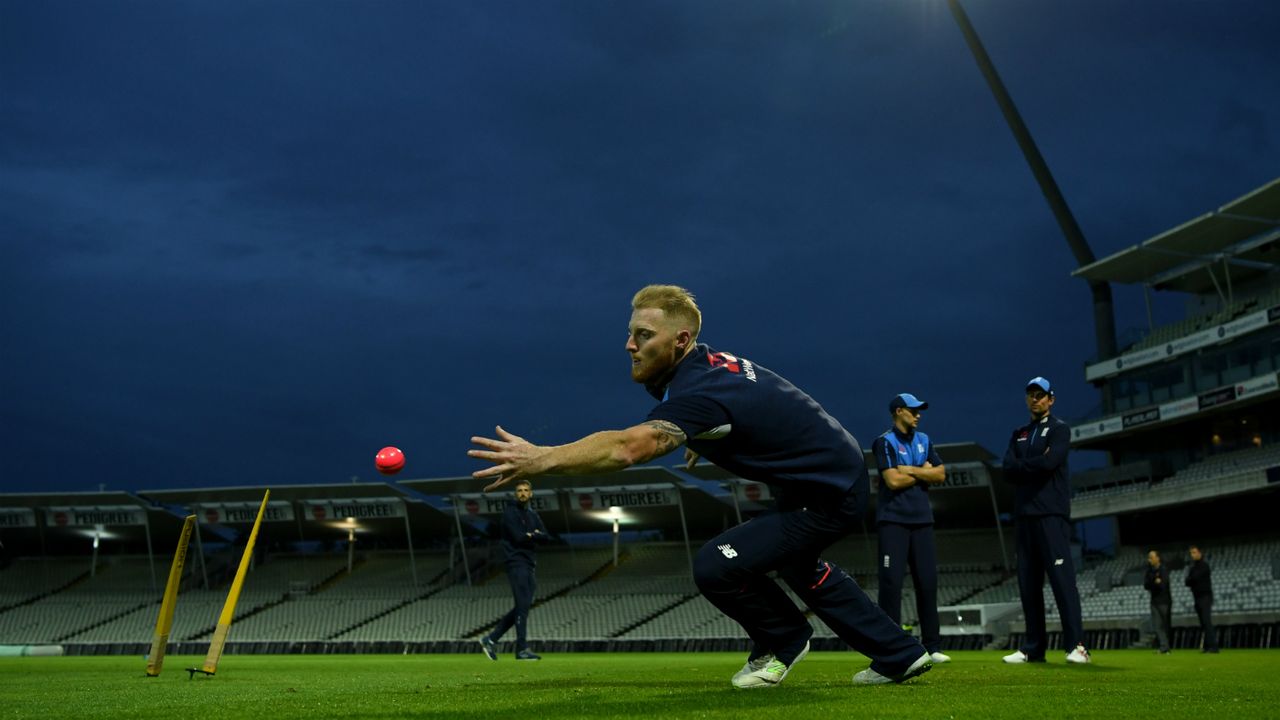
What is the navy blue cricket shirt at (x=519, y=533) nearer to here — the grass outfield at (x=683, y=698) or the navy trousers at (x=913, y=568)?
the navy trousers at (x=913, y=568)

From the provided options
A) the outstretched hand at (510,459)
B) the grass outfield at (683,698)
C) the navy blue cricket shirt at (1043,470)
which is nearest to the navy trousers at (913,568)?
the navy blue cricket shirt at (1043,470)

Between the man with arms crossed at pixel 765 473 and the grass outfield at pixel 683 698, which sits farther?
the man with arms crossed at pixel 765 473

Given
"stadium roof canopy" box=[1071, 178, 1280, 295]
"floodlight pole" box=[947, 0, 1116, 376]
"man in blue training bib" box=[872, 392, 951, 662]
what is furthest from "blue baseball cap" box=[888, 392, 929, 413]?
"floodlight pole" box=[947, 0, 1116, 376]

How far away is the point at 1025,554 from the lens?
8.63m

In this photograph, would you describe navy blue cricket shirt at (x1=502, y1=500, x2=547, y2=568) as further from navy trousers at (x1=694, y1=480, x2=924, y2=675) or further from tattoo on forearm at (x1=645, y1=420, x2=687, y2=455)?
tattoo on forearm at (x1=645, y1=420, x2=687, y2=455)

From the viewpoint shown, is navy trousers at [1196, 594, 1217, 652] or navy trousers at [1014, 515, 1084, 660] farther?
navy trousers at [1196, 594, 1217, 652]

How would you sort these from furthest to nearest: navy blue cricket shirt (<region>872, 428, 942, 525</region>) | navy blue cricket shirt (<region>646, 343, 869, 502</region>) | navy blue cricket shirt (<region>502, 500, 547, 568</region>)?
navy blue cricket shirt (<region>502, 500, 547, 568</region>) → navy blue cricket shirt (<region>872, 428, 942, 525</region>) → navy blue cricket shirt (<region>646, 343, 869, 502</region>)

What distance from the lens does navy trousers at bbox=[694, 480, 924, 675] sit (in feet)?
16.2

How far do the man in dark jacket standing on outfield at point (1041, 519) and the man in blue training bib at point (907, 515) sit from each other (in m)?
0.66

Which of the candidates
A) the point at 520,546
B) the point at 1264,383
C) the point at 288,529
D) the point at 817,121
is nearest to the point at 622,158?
the point at 817,121

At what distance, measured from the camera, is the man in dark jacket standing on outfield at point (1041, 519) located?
8242 millimetres

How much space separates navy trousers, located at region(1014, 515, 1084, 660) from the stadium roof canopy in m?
33.7

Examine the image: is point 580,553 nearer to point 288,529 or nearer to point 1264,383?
point 288,529

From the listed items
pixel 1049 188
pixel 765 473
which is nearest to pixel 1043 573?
pixel 765 473
